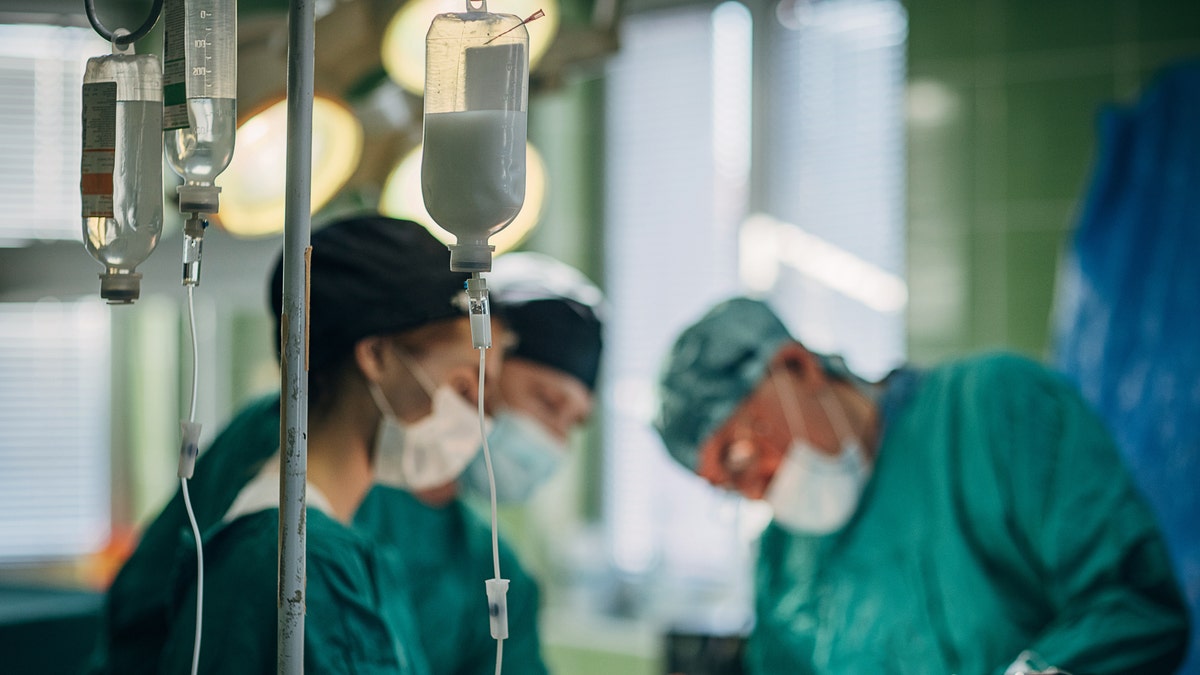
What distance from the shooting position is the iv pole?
48.3 inches

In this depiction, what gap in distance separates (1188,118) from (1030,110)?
51 centimetres

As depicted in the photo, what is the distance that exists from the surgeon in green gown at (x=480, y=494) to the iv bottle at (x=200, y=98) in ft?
2.25

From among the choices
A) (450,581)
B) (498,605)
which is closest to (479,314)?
(498,605)

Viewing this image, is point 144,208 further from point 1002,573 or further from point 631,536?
point 631,536

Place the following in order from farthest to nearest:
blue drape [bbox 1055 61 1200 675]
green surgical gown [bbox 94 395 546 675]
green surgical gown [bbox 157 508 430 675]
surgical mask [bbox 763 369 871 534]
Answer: blue drape [bbox 1055 61 1200 675] < surgical mask [bbox 763 369 871 534] < green surgical gown [bbox 94 395 546 675] < green surgical gown [bbox 157 508 430 675]

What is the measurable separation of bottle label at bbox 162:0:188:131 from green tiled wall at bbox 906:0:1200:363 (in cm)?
275

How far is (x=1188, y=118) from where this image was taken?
303cm

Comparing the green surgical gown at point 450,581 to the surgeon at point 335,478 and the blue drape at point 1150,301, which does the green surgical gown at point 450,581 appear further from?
the blue drape at point 1150,301

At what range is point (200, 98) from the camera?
1236 millimetres

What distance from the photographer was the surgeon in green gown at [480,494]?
6.22 feet

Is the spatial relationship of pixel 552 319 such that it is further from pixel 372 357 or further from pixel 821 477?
pixel 372 357

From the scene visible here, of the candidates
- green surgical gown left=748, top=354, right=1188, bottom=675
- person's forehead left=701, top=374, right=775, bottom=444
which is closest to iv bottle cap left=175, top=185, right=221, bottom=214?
person's forehead left=701, top=374, right=775, bottom=444

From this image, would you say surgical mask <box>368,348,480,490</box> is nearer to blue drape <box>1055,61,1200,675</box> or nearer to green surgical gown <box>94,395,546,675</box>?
green surgical gown <box>94,395,546,675</box>

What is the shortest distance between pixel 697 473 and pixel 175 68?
1.66 m
